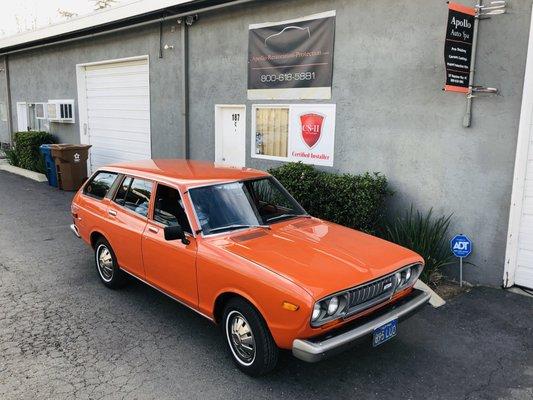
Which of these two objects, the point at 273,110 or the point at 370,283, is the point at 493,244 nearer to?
the point at 370,283

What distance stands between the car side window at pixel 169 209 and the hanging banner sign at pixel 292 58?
151 inches

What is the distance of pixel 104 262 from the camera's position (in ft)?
18.7

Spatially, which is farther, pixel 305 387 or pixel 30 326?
→ pixel 30 326

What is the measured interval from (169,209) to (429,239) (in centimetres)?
352

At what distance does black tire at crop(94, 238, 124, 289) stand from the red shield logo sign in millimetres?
3875

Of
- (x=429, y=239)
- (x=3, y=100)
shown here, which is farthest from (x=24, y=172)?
(x=429, y=239)

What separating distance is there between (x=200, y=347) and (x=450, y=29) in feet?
14.8

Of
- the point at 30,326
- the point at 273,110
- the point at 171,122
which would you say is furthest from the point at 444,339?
the point at 171,122

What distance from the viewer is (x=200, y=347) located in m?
4.33

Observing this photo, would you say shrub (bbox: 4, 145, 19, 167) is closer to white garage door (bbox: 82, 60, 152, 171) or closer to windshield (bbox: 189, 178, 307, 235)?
white garage door (bbox: 82, 60, 152, 171)

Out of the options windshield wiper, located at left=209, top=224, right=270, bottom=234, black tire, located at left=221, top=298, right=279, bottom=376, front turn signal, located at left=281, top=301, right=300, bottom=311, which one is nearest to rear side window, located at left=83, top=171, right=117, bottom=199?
windshield wiper, located at left=209, top=224, right=270, bottom=234

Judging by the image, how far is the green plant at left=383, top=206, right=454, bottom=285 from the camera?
6094mm

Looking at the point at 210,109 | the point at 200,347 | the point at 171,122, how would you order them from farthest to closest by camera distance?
the point at 171,122 → the point at 210,109 → the point at 200,347

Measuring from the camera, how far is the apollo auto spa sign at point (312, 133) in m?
7.65
